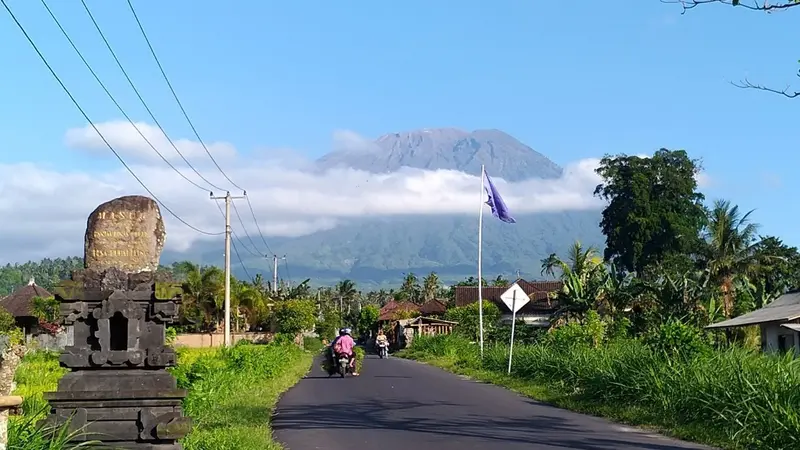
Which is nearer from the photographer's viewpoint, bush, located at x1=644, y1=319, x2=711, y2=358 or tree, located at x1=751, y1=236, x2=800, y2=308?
bush, located at x1=644, y1=319, x2=711, y2=358

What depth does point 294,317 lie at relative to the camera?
55.0m

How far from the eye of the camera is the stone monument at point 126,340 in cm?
910

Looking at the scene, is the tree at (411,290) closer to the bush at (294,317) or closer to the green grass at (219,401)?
the bush at (294,317)

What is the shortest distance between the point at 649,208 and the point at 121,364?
55.6m

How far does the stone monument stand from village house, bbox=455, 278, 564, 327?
152 feet

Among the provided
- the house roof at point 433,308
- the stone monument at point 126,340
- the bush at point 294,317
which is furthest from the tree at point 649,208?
the stone monument at point 126,340

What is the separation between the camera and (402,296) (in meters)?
104

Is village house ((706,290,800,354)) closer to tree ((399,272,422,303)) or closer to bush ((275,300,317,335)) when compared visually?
bush ((275,300,317,335))

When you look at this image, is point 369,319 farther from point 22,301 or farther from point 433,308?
point 22,301

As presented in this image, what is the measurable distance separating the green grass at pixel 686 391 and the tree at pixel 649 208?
39.8 m

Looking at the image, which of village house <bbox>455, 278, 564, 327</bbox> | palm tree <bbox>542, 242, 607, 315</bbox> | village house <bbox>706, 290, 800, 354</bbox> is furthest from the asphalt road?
village house <bbox>455, 278, 564, 327</bbox>

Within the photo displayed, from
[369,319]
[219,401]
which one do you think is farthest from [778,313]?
[369,319]

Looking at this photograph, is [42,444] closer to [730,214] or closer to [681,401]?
[681,401]

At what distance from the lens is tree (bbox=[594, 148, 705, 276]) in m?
60.9
